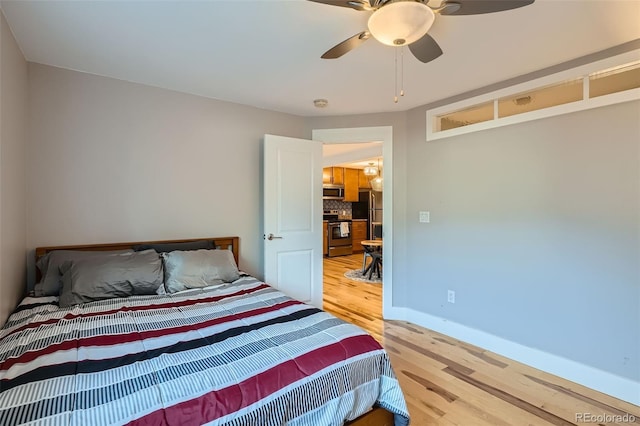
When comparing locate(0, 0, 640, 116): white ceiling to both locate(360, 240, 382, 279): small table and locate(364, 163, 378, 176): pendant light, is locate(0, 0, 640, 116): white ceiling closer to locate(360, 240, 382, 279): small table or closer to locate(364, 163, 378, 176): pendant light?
locate(360, 240, 382, 279): small table

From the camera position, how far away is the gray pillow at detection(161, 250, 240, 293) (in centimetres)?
231

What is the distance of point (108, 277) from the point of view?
2.06 metres

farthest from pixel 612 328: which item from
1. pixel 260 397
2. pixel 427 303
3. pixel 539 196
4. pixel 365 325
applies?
pixel 260 397

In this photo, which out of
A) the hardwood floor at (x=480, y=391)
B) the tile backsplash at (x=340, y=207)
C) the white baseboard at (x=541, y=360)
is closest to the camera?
the hardwood floor at (x=480, y=391)

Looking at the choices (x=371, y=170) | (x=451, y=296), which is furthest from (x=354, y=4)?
(x=371, y=170)

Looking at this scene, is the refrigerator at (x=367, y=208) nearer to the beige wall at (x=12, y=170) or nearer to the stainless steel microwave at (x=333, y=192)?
the stainless steel microwave at (x=333, y=192)

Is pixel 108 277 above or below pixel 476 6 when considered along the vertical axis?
below

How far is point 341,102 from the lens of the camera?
320 centimetres

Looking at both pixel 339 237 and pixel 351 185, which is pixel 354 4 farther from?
pixel 351 185

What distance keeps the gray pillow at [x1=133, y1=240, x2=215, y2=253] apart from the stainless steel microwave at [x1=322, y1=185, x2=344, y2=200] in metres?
5.02

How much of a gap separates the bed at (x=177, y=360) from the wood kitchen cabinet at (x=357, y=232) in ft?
20.2

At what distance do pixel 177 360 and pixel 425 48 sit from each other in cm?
196

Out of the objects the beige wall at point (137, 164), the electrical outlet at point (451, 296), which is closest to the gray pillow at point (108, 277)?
the beige wall at point (137, 164)

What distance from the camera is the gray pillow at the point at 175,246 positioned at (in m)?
2.63
